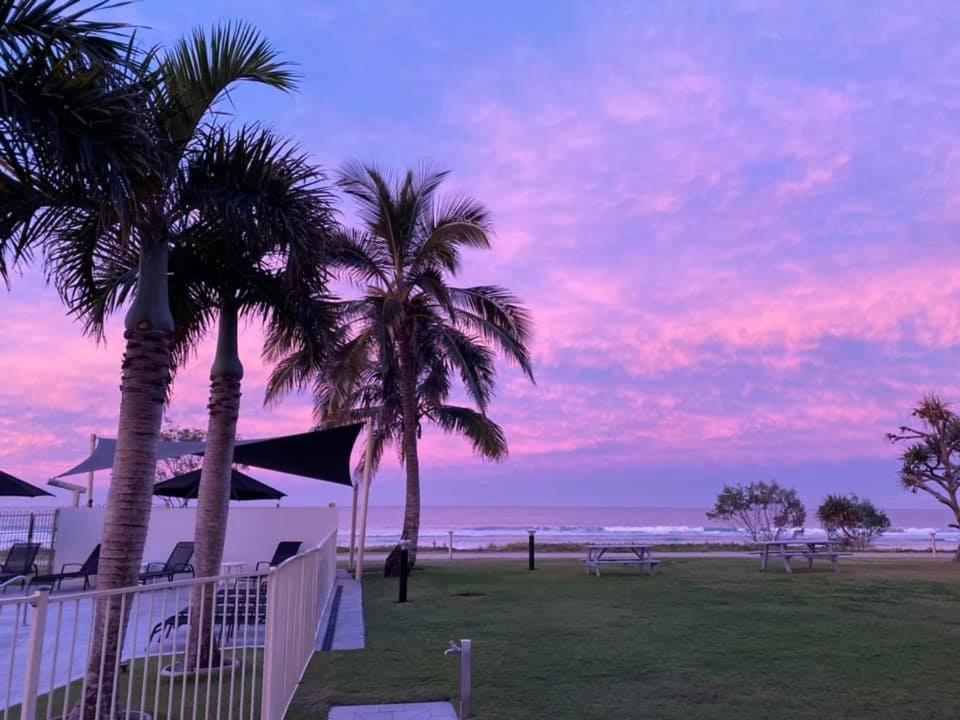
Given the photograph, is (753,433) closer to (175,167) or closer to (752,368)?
(752,368)

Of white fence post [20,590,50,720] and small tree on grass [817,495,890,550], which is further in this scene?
small tree on grass [817,495,890,550]

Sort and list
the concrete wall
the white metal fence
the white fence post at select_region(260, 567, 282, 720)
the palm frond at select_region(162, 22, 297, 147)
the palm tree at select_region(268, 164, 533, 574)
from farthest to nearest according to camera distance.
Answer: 1. the concrete wall
2. the palm tree at select_region(268, 164, 533, 574)
3. the palm frond at select_region(162, 22, 297, 147)
4. the white fence post at select_region(260, 567, 282, 720)
5. the white metal fence

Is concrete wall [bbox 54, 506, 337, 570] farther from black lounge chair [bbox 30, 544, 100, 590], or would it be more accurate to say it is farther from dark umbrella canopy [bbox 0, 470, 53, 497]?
dark umbrella canopy [bbox 0, 470, 53, 497]

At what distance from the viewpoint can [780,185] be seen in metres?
16.1

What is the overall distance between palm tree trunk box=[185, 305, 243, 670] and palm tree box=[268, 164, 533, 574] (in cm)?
863

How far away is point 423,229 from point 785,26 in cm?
861

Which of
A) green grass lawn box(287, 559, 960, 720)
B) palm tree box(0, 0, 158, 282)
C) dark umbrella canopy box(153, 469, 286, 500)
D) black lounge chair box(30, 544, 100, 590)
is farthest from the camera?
dark umbrella canopy box(153, 469, 286, 500)

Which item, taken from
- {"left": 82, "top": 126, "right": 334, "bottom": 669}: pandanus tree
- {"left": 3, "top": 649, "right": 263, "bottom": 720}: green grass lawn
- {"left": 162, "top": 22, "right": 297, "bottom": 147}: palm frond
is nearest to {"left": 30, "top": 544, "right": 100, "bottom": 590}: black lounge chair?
{"left": 3, "top": 649, "right": 263, "bottom": 720}: green grass lawn

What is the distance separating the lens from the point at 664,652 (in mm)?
8102

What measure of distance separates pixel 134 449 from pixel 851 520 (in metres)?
31.9

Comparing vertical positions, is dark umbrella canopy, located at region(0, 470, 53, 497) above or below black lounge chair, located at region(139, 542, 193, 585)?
above

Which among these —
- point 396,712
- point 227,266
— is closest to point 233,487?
point 227,266

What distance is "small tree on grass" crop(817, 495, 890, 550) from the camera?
30984 millimetres

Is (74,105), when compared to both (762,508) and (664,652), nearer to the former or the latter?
(664,652)
